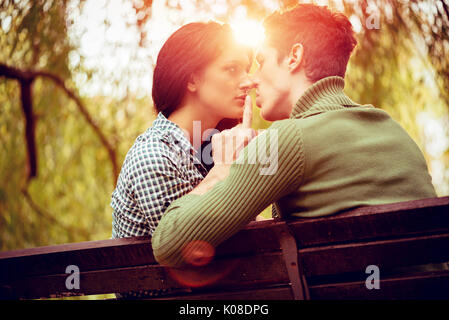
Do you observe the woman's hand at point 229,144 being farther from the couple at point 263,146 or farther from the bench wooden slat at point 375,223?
the bench wooden slat at point 375,223

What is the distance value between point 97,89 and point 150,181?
3.46 m

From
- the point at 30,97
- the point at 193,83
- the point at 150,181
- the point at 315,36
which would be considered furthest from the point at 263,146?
the point at 30,97

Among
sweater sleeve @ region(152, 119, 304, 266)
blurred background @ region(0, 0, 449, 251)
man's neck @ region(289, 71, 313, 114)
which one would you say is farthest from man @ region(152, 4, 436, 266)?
blurred background @ region(0, 0, 449, 251)

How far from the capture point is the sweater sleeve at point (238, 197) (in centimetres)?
174

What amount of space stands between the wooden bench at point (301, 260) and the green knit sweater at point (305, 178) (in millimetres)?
106

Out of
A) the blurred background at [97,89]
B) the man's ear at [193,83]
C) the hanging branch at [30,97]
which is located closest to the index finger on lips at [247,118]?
the man's ear at [193,83]

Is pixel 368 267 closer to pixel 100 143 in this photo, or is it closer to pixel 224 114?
pixel 224 114

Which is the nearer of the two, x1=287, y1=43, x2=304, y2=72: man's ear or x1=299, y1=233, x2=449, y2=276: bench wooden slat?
x1=299, y1=233, x2=449, y2=276: bench wooden slat

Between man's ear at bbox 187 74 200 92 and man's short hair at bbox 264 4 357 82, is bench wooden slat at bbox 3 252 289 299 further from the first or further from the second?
man's ear at bbox 187 74 200 92

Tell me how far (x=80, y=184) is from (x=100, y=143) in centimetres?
47

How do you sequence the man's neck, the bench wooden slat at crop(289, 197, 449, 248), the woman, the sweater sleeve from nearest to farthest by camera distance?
the bench wooden slat at crop(289, 197, 449, 248)
the sweater sleeve
the man's neck
the woman

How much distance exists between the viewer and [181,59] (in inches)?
119

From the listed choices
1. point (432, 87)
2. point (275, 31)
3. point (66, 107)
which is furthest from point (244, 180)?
point (66, 107)

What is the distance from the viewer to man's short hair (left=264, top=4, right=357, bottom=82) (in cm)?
250
